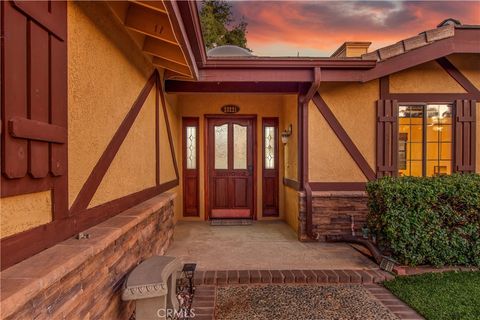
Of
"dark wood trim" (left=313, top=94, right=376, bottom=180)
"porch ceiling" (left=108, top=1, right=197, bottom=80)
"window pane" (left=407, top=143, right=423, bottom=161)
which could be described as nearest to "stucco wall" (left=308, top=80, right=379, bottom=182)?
"dark wood trim" (left=313, top=94, right=376, bottom=180)

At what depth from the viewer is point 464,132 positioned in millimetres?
5352

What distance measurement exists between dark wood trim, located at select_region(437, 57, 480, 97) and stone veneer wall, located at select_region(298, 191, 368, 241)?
7.86 ft

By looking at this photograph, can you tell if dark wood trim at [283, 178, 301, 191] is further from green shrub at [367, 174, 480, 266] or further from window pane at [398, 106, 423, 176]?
green shrub at [367, 174, 480, 266]

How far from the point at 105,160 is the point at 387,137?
4.43 m

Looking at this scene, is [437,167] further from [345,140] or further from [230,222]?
[230,222]

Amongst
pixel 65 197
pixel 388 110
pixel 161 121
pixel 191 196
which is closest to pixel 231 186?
pixel 191 196

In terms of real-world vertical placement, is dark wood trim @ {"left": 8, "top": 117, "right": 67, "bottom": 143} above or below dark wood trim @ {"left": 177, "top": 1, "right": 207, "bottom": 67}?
below

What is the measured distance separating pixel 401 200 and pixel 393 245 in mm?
537

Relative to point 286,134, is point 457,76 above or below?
above

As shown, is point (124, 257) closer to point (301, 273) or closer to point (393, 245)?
point (301, 273)

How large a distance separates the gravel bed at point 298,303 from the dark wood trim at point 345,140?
89.4 inches

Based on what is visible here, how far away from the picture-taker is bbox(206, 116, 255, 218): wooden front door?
7113 millimetres

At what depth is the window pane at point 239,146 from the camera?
281 inches

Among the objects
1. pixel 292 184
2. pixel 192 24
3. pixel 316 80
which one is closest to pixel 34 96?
pixel 192 24
